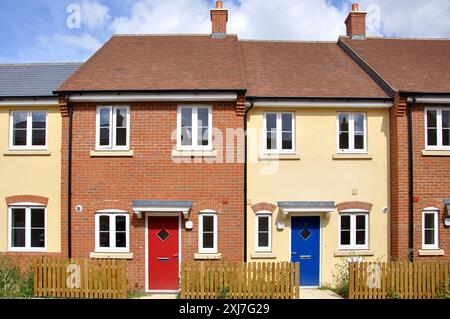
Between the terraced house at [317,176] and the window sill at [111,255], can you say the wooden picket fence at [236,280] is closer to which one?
the terraced house at [317,176]

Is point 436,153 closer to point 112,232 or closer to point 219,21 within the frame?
point 219,21

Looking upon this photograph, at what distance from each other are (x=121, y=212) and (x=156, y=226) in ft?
3.57

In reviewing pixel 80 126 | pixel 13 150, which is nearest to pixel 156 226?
pixel 80 126

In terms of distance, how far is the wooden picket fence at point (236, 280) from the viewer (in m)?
10.1

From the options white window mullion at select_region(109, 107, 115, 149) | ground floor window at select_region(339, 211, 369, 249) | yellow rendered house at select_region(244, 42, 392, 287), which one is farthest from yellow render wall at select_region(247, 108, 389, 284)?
white window mullion at select_region(109, 107, 115, 149)

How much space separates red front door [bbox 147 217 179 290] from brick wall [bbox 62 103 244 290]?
0.26 metres

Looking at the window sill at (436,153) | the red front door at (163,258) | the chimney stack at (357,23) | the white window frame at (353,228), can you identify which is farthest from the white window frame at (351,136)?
the chimney stack at (357,23)

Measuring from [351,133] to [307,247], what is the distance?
146 inches

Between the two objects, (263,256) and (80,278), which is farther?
(263,256)

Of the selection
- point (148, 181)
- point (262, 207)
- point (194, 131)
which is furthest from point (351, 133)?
point (148, 181)

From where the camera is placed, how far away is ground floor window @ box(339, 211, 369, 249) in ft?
40.1

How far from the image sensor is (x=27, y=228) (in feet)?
39.6

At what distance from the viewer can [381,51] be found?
1555 centimetres

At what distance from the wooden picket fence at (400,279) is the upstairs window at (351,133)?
372 cm
